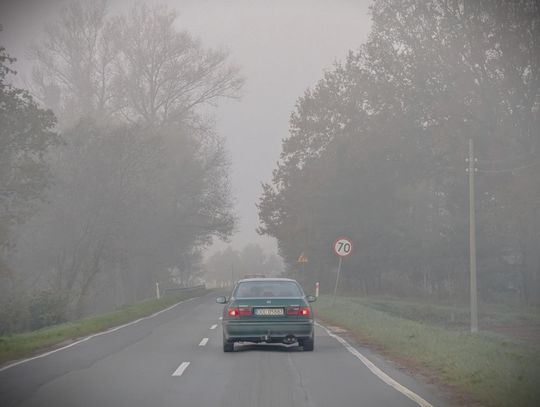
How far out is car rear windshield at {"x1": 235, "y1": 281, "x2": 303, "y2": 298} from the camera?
59.7ft

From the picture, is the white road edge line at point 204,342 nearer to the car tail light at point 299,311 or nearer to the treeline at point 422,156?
the car tail light at point 299,311

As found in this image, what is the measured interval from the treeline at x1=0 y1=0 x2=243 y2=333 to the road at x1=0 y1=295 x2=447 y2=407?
1793 centimetres

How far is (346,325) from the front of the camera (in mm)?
27375

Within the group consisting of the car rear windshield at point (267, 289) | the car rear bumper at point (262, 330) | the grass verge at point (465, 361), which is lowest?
the grass verge at point (465, 361)

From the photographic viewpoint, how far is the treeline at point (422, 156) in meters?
44.2

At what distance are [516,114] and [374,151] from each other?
13.9 meters

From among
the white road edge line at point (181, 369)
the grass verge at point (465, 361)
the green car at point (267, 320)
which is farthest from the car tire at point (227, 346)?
the grass verge at point (465, 361)

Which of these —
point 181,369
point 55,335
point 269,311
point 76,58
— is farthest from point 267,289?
point 76,58

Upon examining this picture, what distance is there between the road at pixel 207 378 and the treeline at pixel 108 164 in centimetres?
1793

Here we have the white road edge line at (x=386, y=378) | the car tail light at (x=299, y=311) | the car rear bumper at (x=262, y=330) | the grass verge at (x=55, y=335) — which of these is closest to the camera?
the white road edge line at (x=386, y=378)

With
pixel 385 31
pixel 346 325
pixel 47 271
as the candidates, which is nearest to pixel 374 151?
pixel 385 31

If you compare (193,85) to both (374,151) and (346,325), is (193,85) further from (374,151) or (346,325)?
(346,325)

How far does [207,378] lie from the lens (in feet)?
Result: 44.1

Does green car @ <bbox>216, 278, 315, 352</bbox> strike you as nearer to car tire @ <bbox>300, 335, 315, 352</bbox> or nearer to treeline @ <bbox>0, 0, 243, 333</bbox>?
car tire @ <bbox>300, 335, 315, 352</bbox>
